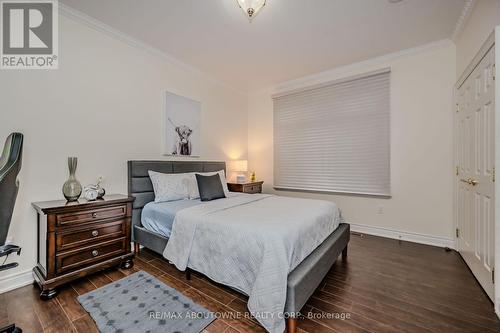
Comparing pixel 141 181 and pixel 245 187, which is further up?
pixel 141 181

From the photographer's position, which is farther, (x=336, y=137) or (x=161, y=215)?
(x=336, y=137)

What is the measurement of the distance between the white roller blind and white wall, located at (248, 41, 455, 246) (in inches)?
6.3

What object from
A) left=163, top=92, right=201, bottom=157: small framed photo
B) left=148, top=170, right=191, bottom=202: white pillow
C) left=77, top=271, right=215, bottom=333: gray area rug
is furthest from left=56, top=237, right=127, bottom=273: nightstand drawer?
left=163, top=92, right=201, bottom=157: small framed photo

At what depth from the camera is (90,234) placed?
2.11m

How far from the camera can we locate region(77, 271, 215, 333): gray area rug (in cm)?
151

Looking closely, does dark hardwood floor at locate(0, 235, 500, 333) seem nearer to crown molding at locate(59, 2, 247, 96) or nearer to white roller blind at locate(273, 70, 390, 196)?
white roller blind at locate(273, 70, 390, 196)

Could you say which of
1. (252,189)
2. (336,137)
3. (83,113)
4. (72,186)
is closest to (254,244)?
(72,186)

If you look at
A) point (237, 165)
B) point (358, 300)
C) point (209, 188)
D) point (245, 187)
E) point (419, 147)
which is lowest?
point (358, 300)

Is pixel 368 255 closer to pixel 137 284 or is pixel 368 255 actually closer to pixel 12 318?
pixel 137 284

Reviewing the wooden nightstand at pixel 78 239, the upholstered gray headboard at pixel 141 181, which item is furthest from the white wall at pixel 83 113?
the wooden nightstand at pixel 78 239

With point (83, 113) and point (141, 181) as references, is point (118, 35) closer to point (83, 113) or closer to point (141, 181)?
point (83, 113)

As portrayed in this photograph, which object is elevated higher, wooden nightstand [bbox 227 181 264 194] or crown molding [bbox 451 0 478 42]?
crown molding [bbox 451 0 478 42]

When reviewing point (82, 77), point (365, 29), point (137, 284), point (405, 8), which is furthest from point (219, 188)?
point (405, 8)

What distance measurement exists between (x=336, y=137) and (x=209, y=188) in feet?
7.82
